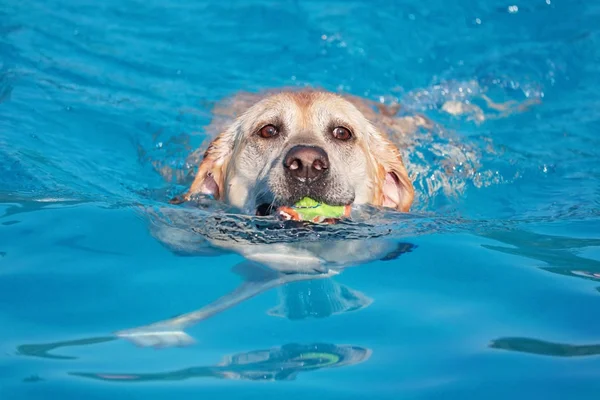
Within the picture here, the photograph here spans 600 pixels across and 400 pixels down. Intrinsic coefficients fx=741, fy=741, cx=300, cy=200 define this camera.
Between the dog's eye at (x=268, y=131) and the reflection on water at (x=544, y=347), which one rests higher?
the dog's eye at (x=268, y=131)

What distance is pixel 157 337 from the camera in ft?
9.76

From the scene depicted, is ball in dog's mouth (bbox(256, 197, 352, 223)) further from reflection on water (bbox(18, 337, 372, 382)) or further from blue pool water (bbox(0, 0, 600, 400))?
reflection on water (bbox(18, 337, 372, 382))

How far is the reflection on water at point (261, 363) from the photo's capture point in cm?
267

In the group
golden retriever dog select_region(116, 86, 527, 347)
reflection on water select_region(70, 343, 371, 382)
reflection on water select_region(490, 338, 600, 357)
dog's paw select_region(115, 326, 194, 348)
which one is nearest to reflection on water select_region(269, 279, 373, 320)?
golden retriever dog select_region(116, 86, 527, 347)

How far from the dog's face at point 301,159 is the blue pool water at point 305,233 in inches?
10.8

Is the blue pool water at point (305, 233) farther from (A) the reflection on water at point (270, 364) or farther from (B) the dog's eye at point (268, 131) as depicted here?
(B) the dog's eye at point (268, 131)

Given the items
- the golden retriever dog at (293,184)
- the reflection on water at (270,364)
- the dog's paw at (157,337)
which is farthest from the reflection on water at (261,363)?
the golden retriever dog at (293,184)

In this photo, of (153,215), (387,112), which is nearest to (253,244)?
(153,215)

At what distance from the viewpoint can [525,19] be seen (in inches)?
363

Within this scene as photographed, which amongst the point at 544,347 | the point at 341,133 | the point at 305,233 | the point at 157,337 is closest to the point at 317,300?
the point at 157,337

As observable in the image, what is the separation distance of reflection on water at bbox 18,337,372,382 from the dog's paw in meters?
0.15

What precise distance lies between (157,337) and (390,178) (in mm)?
2649

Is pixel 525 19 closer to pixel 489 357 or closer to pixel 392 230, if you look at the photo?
pixel 392 230

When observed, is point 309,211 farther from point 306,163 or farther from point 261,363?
point 261,363
